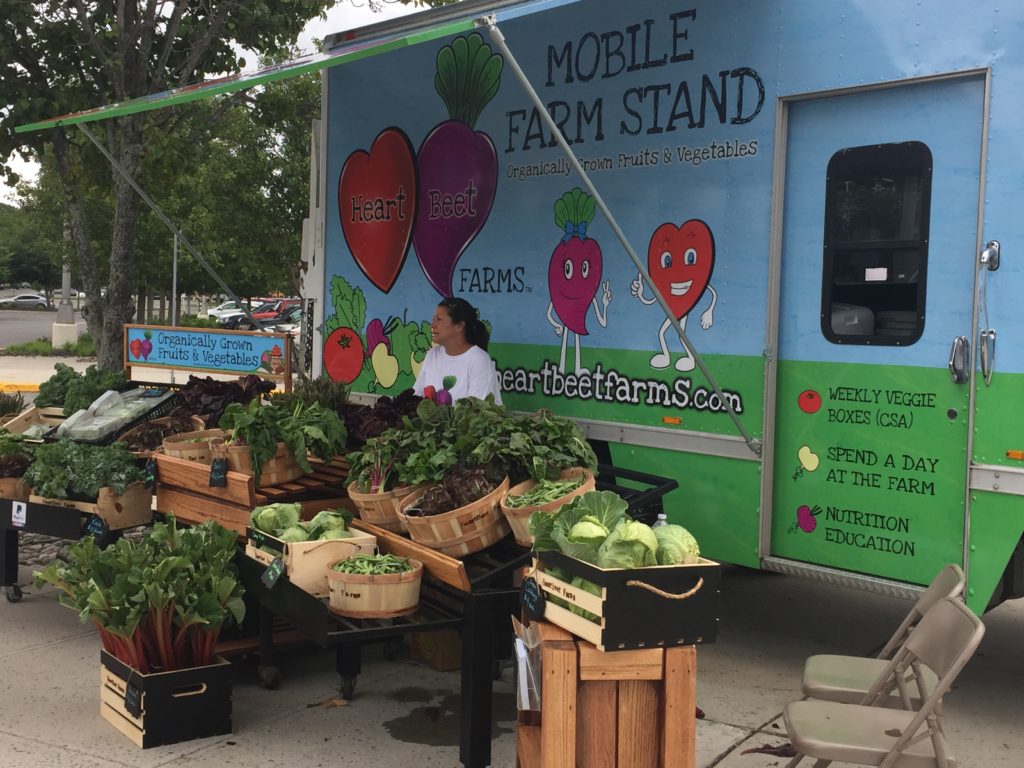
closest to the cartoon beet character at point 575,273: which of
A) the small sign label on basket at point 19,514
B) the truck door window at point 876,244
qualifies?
the truck door window at point 876,244

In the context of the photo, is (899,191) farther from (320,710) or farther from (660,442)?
(320,710)

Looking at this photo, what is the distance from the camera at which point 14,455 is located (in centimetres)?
679

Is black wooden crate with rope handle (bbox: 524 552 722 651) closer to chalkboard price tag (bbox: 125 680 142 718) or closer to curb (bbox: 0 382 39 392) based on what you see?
chalkboard price tag (bbox: 125 680 142 718)

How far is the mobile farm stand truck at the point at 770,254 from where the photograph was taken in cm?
446

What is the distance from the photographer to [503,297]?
6336 mm

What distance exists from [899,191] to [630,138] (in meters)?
1.49

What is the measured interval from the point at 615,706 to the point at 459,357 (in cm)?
291

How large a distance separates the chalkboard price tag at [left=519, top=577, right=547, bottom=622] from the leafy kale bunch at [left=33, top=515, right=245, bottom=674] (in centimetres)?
153

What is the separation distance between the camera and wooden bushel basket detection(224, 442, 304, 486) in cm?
550

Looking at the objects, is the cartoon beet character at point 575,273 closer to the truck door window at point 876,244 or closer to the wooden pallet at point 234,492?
the truck door window at point 876,244

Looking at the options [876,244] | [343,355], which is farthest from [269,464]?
[876,244]

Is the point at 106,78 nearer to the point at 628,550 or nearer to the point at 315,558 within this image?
the point at 315,558

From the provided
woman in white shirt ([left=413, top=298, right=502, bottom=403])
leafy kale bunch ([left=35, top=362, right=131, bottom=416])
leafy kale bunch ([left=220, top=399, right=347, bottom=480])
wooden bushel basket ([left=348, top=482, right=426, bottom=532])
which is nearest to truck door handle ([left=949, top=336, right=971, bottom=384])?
wooden bushel basket ([left=348, top=482, right=426, bottom=532])

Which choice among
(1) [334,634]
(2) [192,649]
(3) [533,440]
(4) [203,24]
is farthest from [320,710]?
(4) [203,24]
